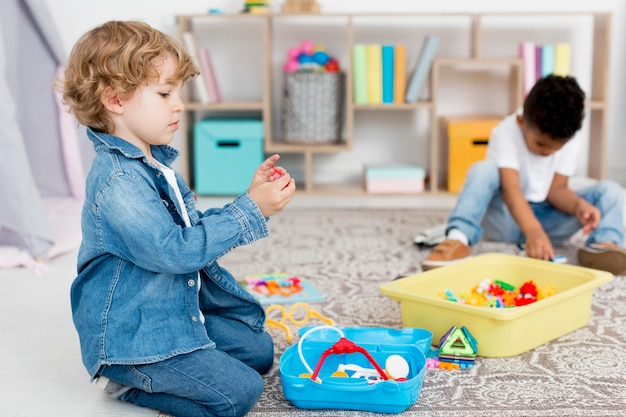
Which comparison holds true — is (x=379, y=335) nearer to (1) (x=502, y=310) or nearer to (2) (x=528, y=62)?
(1) (x=502, y=310)

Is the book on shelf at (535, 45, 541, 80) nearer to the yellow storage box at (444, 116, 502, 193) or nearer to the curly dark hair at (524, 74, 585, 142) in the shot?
the yellow storage box at (444, 116, 502, 193)

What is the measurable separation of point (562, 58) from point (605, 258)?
4.26ft

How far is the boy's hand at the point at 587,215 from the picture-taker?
201cm

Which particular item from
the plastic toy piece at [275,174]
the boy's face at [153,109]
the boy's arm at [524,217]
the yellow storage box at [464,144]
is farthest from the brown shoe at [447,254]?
the yellow storage box at [464,144]

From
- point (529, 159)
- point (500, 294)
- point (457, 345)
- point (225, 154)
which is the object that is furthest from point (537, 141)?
point (225, 154)

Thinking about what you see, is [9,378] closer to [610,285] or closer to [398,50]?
[610,285]

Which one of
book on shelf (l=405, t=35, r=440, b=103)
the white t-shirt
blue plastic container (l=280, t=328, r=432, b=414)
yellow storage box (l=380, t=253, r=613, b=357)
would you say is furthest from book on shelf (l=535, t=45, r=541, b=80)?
blue plastic container (l=280, t=328, r=432, b=414)

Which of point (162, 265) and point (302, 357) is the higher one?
point (162, 265)

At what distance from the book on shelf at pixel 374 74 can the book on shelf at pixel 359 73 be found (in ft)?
0.05

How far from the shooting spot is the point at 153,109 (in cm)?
118

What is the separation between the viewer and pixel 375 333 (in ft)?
4.53

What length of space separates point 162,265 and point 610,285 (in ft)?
3.60

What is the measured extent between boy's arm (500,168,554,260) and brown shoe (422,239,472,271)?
148mm

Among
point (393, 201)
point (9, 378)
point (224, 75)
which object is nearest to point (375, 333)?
point (9, 378)
